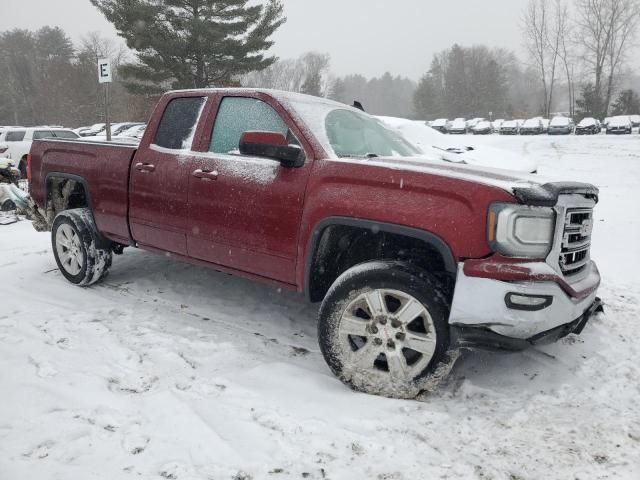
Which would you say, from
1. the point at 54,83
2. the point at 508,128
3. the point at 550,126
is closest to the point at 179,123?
the point at 550,126

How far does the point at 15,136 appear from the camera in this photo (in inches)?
635

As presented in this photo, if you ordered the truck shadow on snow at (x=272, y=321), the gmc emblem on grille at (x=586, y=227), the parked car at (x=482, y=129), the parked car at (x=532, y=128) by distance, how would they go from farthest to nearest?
the parked car at (x=482, y=129) → the parked car at (x=532, y=128) → the truck shadow on snow at (x=272, y=321) → the gmc emblem on grille at (x=586, y=227)

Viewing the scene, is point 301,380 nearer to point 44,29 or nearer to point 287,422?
point 287,422

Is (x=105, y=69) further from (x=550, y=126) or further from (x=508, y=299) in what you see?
(x=550, y=126)

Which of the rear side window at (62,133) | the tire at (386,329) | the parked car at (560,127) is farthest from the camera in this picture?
the parked car at (560,127)

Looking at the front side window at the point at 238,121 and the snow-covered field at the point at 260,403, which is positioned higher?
the front side window at the point at 238,121

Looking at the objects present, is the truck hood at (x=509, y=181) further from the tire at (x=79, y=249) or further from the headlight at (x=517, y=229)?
the tire at (x=79, y=249)

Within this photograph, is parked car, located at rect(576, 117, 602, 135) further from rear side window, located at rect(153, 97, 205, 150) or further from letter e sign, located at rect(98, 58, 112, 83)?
rear side window, located at rect(153, 97, 205, 150)

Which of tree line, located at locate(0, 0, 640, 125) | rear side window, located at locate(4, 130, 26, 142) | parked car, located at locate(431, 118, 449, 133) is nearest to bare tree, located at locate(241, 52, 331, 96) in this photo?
tree line, located at locate(0, 0, 640, 125)

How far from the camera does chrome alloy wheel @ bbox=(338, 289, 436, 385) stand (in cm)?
282

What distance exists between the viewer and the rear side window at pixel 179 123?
4066mm

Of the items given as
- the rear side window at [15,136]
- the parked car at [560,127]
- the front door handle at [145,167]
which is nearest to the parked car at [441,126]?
the parked car at [560,127]

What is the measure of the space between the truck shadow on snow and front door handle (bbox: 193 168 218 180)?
1202 mm

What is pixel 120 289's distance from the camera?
4840mm
